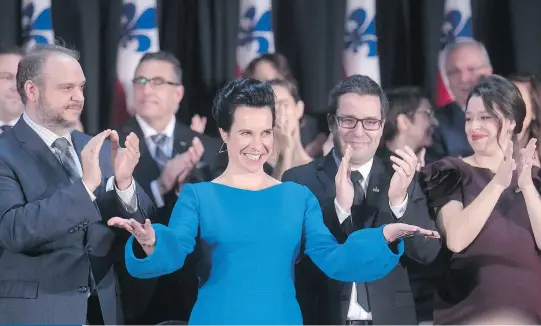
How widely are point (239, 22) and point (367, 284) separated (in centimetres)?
114

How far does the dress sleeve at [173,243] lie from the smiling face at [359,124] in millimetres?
688

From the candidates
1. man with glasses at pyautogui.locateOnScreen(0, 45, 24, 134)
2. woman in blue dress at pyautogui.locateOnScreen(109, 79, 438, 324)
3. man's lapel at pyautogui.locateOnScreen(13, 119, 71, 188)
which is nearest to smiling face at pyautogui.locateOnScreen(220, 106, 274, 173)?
woman in blue dress at pyautogui.locateOnScreen(109, 79, 438, 324)

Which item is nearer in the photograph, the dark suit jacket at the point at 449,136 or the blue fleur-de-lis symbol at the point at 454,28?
the dark suit jacket at the point at 449,136

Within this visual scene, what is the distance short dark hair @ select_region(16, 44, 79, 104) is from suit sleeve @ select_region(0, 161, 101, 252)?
1.25 feet

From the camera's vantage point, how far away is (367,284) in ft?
9.71

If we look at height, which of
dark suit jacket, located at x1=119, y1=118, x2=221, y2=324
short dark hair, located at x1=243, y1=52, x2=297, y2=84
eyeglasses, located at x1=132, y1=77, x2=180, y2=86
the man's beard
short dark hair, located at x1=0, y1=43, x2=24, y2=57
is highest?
short dark hair, located at x1=0, y1=43, x2=24, y2=57

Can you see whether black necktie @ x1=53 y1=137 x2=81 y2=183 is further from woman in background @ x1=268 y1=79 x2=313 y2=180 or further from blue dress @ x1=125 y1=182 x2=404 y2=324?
woman in background @ x1=268 y1=79 x2=313 y2=180

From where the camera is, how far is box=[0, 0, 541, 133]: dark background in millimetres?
3264

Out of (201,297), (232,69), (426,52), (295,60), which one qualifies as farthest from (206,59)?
(201,297)

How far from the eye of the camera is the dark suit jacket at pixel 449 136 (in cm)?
327

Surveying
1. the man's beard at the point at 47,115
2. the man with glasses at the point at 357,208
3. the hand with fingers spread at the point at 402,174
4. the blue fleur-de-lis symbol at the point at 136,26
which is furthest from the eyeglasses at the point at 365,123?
the man's beard at the point at 47,115

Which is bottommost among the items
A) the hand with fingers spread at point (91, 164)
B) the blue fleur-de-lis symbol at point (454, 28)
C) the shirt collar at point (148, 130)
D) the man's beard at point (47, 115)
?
the hand with fingers spread at point (91, 164)

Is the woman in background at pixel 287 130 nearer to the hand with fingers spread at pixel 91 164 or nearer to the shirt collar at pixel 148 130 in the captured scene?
the shirt collar at pixel 148 130

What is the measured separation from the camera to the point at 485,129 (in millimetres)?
2969
